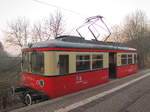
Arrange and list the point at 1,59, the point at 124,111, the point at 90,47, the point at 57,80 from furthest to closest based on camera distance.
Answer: the point at 1,59
the point at 90,47
the point at 57,80
the point at 124,111

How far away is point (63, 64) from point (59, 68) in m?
0.33

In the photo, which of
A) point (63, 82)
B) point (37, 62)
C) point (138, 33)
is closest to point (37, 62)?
point (37, 62)

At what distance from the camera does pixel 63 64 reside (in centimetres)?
564

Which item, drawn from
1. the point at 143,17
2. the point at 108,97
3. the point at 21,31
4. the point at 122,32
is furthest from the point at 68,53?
the point at 143,17

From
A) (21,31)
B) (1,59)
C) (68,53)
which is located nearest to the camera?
(68,53)

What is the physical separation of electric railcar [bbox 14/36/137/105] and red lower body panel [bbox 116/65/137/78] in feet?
7.88

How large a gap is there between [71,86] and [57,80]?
0.93 meters

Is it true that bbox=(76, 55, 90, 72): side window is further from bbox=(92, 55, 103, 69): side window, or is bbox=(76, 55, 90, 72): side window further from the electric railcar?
bbox=(92, 55, 103, 69): side window

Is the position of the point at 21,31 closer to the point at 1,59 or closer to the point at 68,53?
the point at 1,59

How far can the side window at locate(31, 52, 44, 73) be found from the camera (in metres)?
5.49

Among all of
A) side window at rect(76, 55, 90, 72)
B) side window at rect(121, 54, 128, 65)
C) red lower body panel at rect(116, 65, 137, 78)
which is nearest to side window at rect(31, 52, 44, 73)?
side window at rect(76, 55, 90, 72)

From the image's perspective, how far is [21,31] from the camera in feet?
66.2

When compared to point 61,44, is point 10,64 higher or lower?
lower

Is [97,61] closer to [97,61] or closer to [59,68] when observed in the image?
[97,61]
